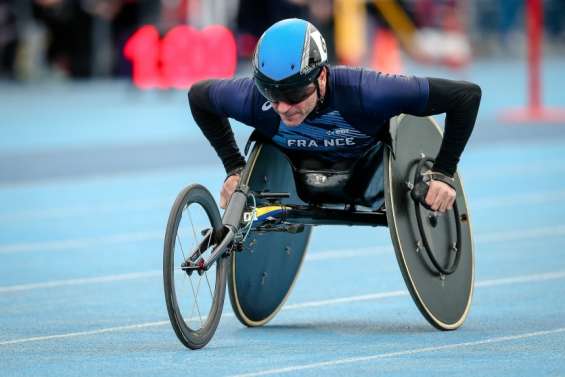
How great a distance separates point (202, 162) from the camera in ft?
54.1

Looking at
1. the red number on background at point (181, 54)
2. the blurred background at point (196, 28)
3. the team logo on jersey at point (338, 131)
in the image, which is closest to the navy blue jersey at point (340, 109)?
the team logo on jersey at point (338, 131)

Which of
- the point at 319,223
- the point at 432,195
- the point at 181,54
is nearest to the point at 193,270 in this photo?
the point at 319,223

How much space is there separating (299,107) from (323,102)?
0.50 ft

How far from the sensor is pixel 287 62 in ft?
21.4

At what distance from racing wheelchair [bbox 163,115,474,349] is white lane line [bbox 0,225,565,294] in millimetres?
1606

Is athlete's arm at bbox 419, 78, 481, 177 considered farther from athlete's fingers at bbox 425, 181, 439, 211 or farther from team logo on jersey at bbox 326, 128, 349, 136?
team logo on jersey at bbox 326, 128, 349, 136

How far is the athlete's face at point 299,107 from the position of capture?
21.8 feet

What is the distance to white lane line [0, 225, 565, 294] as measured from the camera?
29.6 feet

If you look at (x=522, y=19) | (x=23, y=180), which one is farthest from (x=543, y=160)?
(x=522, y=19)

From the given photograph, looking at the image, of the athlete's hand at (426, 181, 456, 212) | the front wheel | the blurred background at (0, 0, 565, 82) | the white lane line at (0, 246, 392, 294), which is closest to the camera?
the front wheel

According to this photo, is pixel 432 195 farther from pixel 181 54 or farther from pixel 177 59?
pixel 177 59

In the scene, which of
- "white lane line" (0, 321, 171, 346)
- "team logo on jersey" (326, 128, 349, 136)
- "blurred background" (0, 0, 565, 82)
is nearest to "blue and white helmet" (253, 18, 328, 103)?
"team logo on jersey" (326, 128, 349, 136)

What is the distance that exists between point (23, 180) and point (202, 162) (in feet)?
7.39

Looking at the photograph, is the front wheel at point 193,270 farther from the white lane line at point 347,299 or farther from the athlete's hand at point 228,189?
the white lane line at point 347,299
